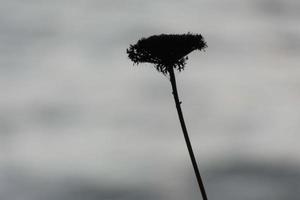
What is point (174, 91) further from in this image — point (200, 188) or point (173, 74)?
point (200, 188)

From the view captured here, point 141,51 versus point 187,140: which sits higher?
point 141,51

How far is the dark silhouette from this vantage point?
24203 mm

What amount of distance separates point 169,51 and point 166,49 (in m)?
0.25

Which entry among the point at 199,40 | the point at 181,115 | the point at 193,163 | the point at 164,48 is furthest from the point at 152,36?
the point at 193,163

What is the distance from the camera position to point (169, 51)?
24453 millimetres

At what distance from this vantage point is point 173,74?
25031 millimetres

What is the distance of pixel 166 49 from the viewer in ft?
79.7

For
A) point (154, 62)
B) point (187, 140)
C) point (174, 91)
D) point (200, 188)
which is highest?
point (154, 62)

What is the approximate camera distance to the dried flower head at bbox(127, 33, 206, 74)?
79.4 ft

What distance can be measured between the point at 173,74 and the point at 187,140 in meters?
3.50

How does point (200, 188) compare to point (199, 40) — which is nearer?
point (200, 188)

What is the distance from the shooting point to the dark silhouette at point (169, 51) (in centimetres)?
2420

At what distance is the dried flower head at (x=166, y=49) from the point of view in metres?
24.2

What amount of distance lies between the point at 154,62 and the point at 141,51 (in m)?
0.96
